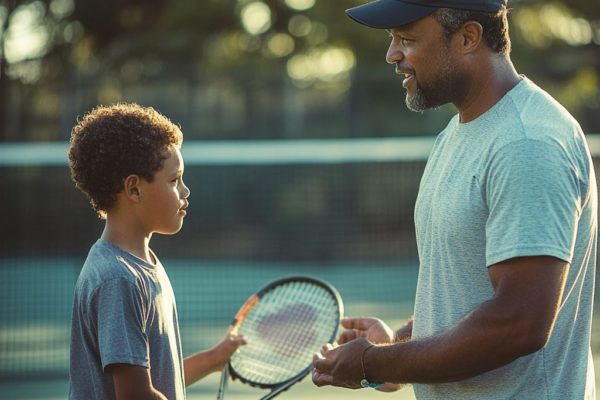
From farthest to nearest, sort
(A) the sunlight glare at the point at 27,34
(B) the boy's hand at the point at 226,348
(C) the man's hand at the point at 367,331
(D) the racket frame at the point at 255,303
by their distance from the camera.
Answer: (A) the sunlight glare at the point at 27,34, (D) the racket frame at the point at 255,303, (B) the boy's hand at the point at 226,348, (C) the man's hand at the point at 367,331

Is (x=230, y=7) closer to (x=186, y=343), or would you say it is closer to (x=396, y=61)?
(x=186, y=343)

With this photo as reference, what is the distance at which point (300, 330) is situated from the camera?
3.98 m

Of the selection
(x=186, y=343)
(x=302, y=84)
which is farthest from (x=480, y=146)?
(x=302, y=84)

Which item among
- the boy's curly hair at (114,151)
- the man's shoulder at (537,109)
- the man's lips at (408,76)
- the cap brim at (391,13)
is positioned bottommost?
the boy's curly hair at (114,151)

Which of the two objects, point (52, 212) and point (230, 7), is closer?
point (52, 212)

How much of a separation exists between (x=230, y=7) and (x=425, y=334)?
60.0ft

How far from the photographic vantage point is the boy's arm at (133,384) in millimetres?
2828

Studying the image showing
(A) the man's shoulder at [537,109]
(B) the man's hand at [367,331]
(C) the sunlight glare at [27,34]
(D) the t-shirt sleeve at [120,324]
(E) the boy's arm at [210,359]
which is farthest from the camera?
(C) the sunlight glare at [27,34]

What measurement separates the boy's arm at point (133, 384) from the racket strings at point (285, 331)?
981mm

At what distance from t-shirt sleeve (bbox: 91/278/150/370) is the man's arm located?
0.60 m

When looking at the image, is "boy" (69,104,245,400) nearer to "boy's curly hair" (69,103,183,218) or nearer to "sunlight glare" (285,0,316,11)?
"boy's curly hair" (69,103,183,218)

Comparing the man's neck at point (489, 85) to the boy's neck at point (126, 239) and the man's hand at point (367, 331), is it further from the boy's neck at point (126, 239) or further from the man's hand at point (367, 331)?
the boy's neck at point (126, 239)

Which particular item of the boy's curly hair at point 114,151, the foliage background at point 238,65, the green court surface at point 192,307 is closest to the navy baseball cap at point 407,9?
the boy's curly hair at point 114,151

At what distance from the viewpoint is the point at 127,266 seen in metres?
2.94
